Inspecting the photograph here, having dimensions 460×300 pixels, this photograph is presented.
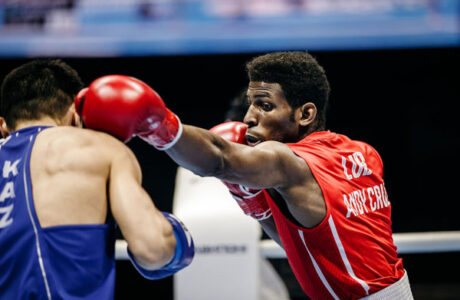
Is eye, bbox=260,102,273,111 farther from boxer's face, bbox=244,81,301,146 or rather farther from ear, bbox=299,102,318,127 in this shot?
ear, bbox=299,102,318,127

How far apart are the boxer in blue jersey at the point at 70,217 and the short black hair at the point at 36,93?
15 cm

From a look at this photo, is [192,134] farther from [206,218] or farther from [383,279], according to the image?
[206,218]

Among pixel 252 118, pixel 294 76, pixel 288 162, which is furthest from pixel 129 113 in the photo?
pixel 294 76

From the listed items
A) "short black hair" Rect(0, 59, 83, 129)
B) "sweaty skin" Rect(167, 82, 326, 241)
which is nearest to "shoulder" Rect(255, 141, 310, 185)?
"sweaty skin" Rect(167, 82, 326, 241)

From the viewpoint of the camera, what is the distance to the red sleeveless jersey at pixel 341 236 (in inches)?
78.2

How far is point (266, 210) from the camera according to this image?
7.68 ft

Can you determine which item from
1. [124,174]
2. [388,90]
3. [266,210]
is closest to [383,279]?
[266,210]

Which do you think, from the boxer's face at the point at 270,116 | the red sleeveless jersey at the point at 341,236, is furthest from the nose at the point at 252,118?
the red sleeveless jersey at the point at 341,236

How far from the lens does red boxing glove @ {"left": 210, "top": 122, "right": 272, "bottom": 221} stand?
223 centimetres

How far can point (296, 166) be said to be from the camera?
74.7 inches

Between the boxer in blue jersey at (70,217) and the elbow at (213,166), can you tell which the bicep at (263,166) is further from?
the boxer in blue jersey at (70,217)

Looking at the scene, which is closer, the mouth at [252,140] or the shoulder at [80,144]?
the shoulder at [80,144]

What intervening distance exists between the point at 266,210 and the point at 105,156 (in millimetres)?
858

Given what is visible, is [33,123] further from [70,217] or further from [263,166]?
[263,166]
